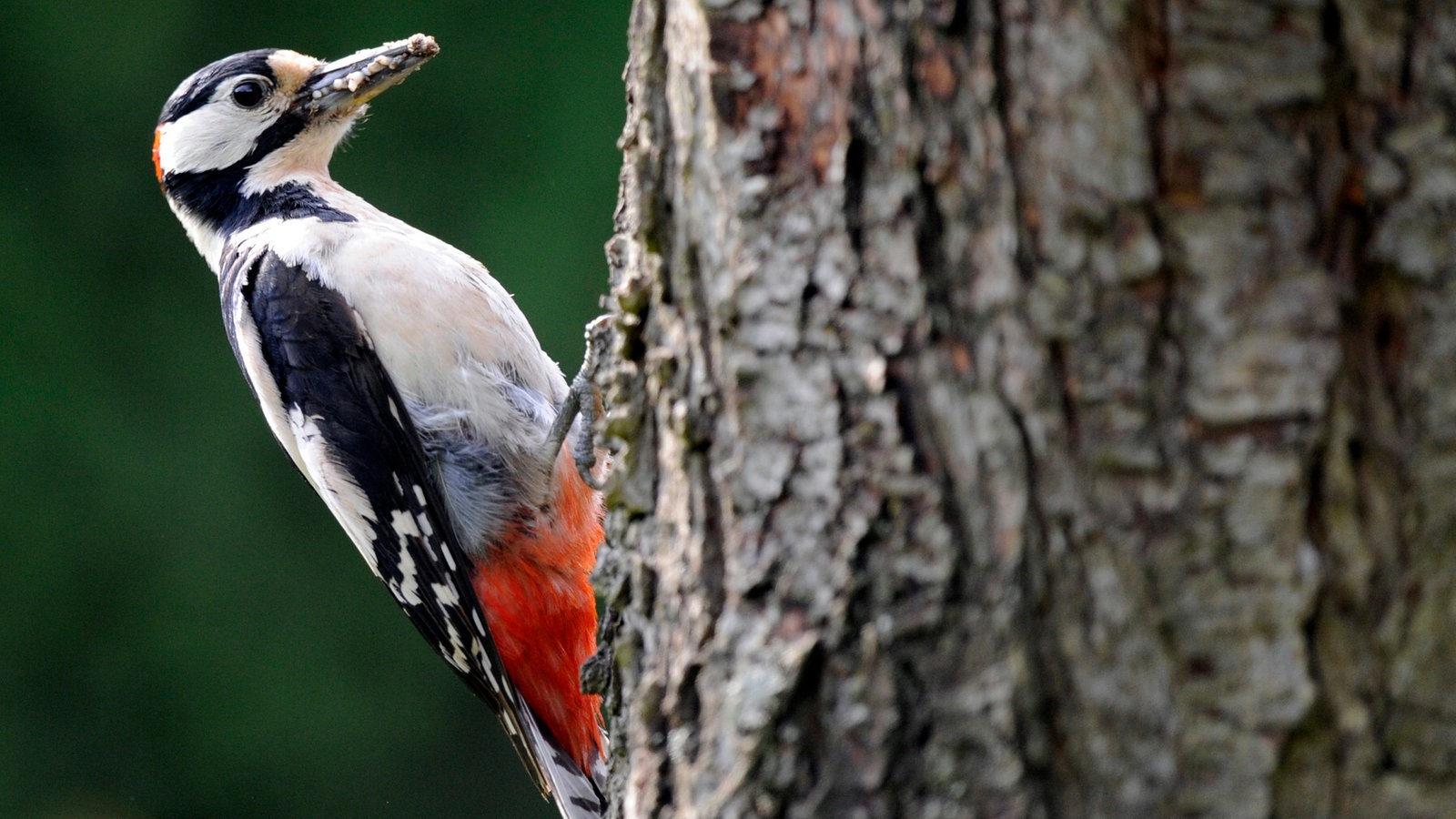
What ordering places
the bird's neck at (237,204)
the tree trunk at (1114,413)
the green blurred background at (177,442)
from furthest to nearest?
the green blurred background at (177,442) < the bird's neck at (237,204) < the tree trunk at (1114,413)

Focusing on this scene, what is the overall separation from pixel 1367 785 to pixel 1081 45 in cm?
54

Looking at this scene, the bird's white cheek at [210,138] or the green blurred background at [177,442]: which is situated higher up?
the bird's white cheek at [210,138]

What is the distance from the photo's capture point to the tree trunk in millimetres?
975

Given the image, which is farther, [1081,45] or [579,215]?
[579,215]

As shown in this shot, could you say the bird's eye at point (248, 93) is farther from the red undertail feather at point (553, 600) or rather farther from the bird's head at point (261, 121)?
the red undertail feather at point (553, 600)

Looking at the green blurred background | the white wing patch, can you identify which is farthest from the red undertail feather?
the green blurred background

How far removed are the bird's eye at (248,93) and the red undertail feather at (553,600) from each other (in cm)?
103

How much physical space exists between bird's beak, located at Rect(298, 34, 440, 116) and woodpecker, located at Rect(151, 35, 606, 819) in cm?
3

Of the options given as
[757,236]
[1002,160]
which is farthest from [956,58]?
[757,236]


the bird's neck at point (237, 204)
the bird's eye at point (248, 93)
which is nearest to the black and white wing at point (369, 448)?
the bird's neck at point (237, 204)

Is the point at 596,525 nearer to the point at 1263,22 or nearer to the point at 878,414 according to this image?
the point at 878,414

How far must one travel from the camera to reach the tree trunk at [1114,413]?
38.4 inches

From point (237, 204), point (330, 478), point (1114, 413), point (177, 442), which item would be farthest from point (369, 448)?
point (177, 442)

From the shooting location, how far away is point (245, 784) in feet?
15.3
